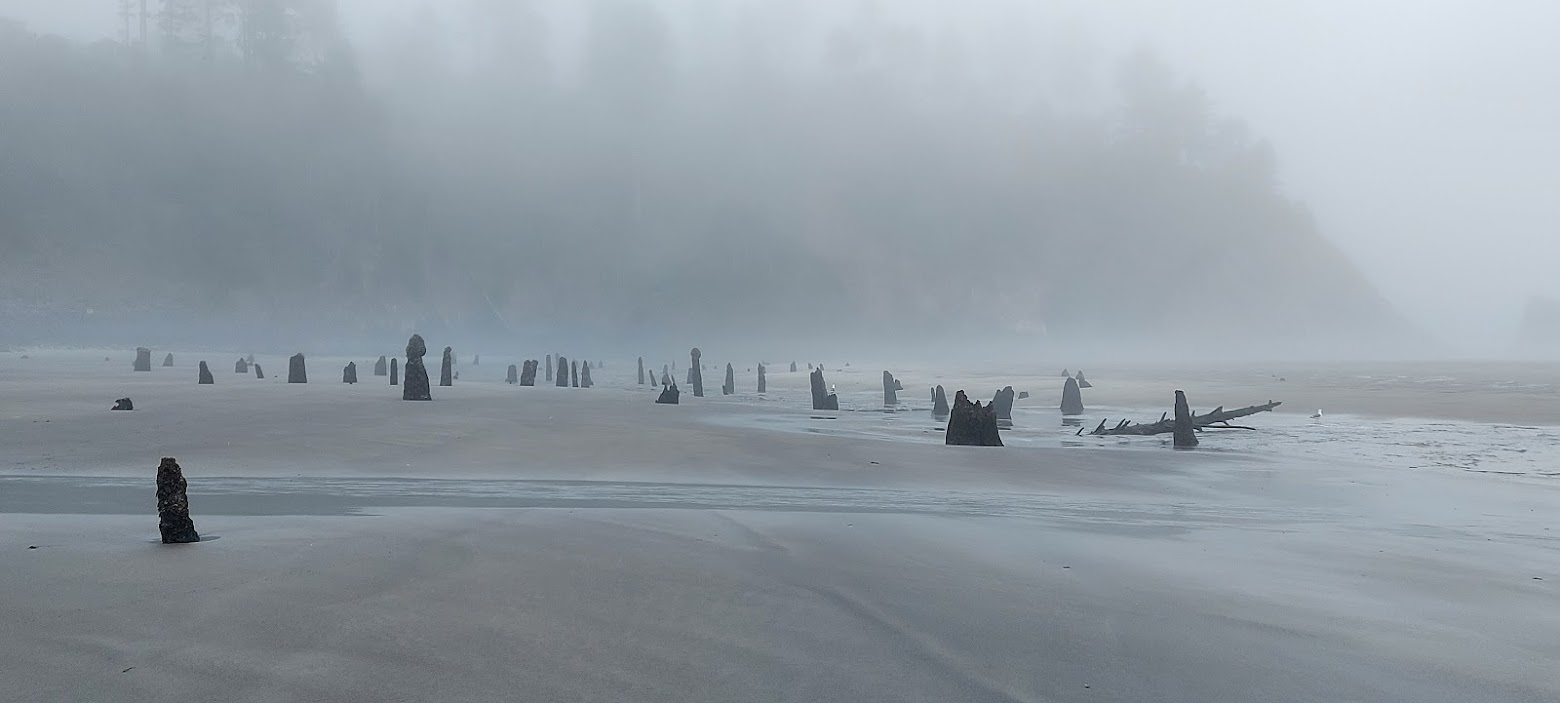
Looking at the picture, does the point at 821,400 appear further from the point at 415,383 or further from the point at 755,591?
the point at 755,591

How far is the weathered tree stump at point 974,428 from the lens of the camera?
17.7 meters

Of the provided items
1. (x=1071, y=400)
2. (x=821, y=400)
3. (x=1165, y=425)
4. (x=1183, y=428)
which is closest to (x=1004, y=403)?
(x=1071, y=400)

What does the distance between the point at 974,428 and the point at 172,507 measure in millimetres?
13963

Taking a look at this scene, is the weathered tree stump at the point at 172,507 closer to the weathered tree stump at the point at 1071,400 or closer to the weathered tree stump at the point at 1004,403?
the weathered tree stump at the point at 1004,403

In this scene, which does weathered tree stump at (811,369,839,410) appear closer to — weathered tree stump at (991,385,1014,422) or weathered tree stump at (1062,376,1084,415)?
weathered tree stump at (991,385,1014,422)

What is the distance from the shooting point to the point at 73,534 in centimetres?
629

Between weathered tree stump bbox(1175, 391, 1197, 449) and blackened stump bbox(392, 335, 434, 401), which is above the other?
blackened stump bbox(392, 335, 434, 401)

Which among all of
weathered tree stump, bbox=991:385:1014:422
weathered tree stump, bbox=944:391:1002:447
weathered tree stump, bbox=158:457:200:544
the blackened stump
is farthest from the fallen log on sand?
weathered tree stump, bbox=158:457:200:544

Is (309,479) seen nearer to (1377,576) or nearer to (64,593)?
(64,593)

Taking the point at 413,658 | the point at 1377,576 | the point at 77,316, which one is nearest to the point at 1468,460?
the point at 1377,576

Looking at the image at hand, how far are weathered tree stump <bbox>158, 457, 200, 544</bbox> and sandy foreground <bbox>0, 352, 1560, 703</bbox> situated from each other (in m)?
0.18

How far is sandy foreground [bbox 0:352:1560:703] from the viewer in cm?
369

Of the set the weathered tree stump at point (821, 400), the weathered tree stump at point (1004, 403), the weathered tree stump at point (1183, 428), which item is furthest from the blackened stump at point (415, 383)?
the weathered tree stump at point (1183, 428)

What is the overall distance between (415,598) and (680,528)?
291 cm
